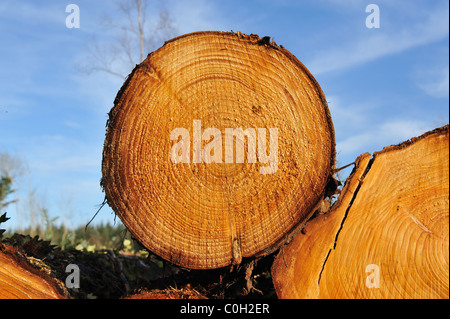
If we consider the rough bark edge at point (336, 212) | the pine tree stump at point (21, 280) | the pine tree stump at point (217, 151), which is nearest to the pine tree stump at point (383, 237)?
the rough bark edge at point (336, 212)

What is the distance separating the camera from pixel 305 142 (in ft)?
7.04

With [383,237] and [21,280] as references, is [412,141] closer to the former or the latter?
[383,237]

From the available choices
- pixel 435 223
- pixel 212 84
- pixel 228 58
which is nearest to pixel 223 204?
pixel 212 84

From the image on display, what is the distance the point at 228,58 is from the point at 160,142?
0.57 metres

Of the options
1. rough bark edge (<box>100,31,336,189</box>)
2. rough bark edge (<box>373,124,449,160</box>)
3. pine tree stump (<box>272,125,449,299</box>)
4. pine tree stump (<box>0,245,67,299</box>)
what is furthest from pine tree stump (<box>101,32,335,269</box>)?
pine tree stump (<box>0,245,67,299</box>)

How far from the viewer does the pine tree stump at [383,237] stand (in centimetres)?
211

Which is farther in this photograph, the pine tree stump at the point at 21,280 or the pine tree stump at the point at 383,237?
the pine tree stump at the point at 21,280

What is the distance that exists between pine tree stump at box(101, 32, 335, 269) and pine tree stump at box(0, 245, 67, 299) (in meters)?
0.64

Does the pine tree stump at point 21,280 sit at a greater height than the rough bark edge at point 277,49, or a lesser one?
lesser

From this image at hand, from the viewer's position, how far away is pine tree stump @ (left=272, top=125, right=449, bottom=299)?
211 centimetres

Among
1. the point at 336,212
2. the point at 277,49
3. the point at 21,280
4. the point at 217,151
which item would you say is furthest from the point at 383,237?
the point at 21,280

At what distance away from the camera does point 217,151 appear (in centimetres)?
211

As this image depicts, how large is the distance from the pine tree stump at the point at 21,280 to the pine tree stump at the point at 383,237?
1269mm

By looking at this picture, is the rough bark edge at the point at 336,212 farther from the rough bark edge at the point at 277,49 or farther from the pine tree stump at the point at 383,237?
the rough bark edge at the point at 277,49
